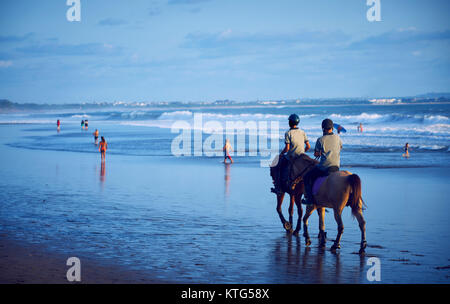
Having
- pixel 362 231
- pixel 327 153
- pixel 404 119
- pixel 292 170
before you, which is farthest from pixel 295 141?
pixel 404 119

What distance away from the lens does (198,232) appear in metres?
11.0

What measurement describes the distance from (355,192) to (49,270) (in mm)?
5165

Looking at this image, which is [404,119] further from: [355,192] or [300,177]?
[355,192]

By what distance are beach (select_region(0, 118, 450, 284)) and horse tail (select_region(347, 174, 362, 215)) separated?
2.76 feet

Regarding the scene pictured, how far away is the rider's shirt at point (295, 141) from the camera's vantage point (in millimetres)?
10594

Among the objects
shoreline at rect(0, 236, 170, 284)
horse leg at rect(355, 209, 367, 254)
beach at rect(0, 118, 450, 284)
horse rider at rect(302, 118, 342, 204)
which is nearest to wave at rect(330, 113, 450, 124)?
beach at rect(0, 118, 450, 284)

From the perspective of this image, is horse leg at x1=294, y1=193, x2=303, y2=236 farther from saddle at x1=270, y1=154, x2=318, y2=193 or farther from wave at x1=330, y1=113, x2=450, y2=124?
wave at x1=330, y1=113, x2=450, y2=124

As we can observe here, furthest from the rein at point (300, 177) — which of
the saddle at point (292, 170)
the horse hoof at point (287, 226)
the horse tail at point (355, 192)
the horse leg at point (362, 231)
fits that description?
the horse leg at point (362, 231)

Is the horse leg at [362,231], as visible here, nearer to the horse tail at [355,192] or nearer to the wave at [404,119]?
the horse tail at [355,192]

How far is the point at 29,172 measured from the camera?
21844mm

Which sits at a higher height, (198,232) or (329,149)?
(329,149)

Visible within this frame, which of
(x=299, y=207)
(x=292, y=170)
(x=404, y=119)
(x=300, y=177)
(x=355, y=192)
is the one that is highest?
(x=404, y=119)

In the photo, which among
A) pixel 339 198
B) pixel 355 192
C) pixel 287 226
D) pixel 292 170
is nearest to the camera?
pixel 355 192

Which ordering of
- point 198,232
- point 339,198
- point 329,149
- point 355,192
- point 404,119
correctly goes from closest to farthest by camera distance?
point 355,192 → point 339,198 → point 329,149 → point 198,232 → point 404,119
